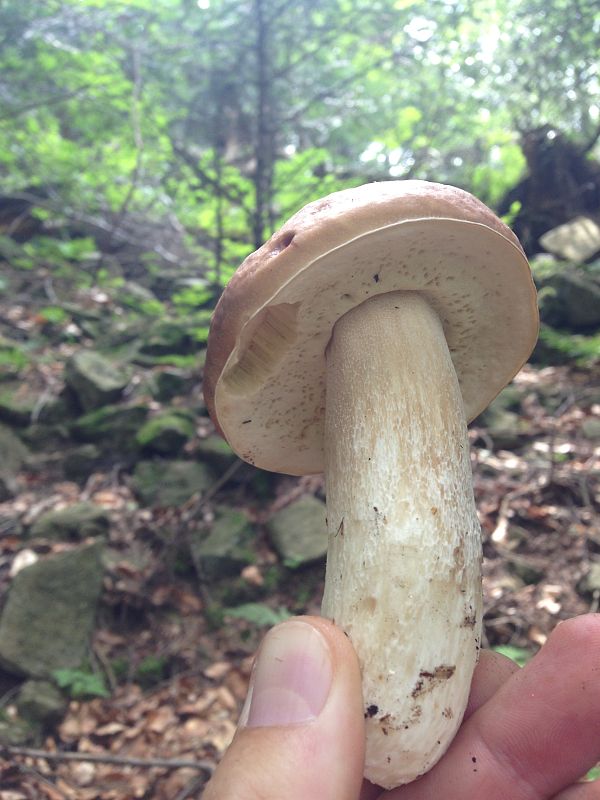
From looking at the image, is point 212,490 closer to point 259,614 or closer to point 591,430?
point 259,614

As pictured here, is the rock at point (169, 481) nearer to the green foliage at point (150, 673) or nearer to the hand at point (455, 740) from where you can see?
the green foliage at point (150, 673)

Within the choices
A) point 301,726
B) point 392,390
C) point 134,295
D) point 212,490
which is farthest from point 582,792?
point 134,295

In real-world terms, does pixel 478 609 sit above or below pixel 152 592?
above

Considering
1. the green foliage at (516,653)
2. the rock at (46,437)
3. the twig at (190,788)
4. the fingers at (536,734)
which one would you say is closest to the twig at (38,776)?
the twig at (190,788)

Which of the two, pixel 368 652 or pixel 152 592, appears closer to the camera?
pixel 368 652

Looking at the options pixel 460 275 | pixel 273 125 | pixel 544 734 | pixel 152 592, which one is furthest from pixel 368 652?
pixel 273 125

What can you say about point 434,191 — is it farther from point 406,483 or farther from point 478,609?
point 478,609
